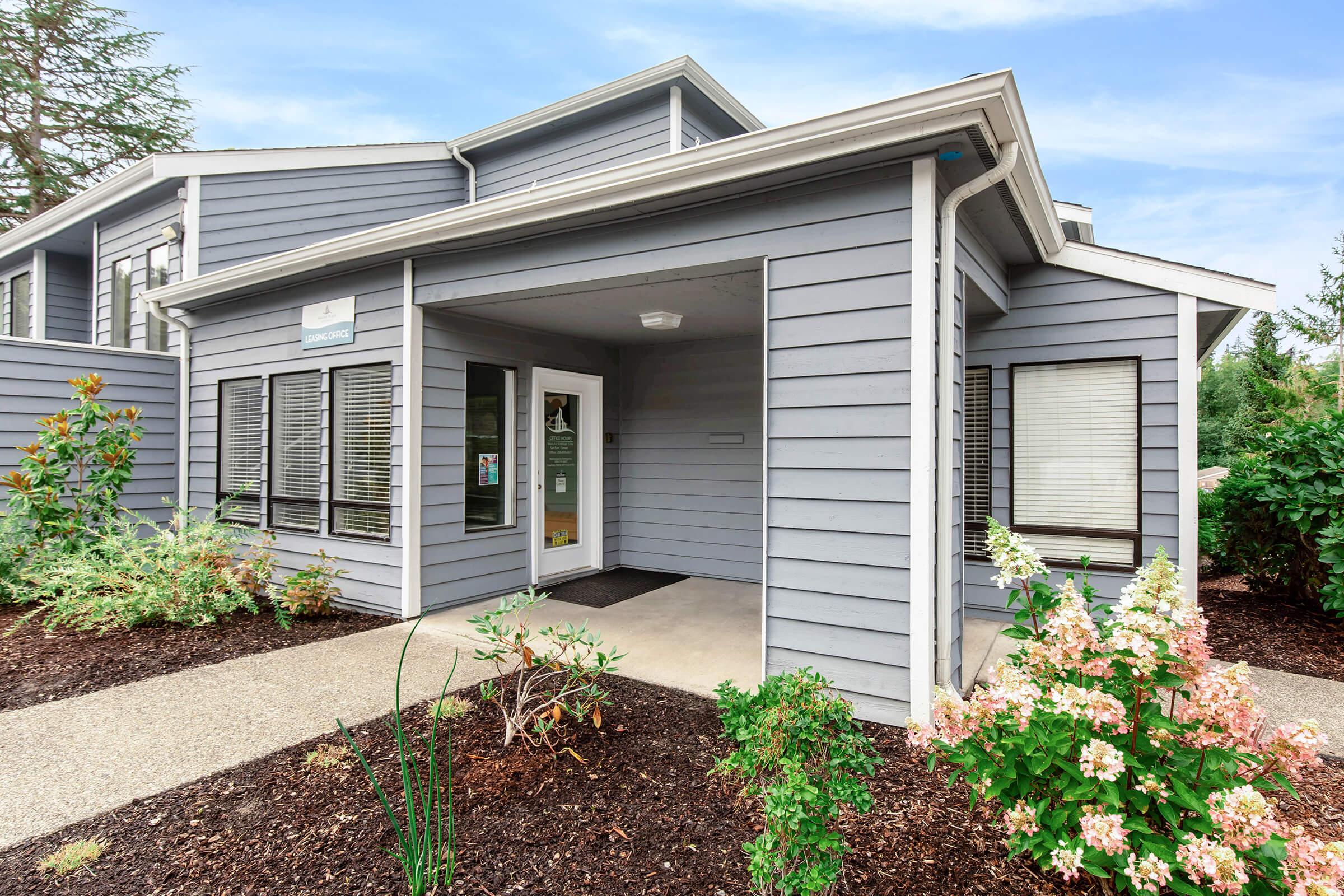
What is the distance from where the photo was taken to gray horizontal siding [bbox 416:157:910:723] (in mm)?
2943

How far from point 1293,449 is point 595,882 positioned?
5.48 metres

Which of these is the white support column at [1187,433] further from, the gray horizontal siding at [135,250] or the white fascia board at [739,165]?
the gray horizontal siding at [135,250]

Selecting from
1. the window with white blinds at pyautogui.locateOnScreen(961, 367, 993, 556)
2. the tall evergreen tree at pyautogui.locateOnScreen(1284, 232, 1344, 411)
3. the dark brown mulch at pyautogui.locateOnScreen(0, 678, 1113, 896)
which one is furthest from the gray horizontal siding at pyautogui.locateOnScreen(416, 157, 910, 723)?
the tall evergreen tree at pyautogui.locateOnScreen(1284, 232, 1344, 411)

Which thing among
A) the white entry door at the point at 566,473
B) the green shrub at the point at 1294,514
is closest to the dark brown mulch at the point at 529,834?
the white entry door at the point at 566,473

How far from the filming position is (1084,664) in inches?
63.0

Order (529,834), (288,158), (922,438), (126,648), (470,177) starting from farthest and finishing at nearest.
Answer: (470,177)
(288,158)
(126,648)
(922,438)
(529,834)

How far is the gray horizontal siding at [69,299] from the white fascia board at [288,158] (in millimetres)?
3911

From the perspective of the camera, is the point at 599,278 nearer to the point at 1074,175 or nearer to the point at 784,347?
the point at 784,347

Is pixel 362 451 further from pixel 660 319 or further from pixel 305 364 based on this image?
pixel 660 319

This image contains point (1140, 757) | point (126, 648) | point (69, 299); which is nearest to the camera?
point (1140, 757)

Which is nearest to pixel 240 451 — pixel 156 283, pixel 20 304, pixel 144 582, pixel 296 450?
pixel 296 450

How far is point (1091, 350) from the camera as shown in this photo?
14.4ft

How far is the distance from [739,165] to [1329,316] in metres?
18.4

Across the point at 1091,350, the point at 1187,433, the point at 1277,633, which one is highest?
the point at 1091,350
